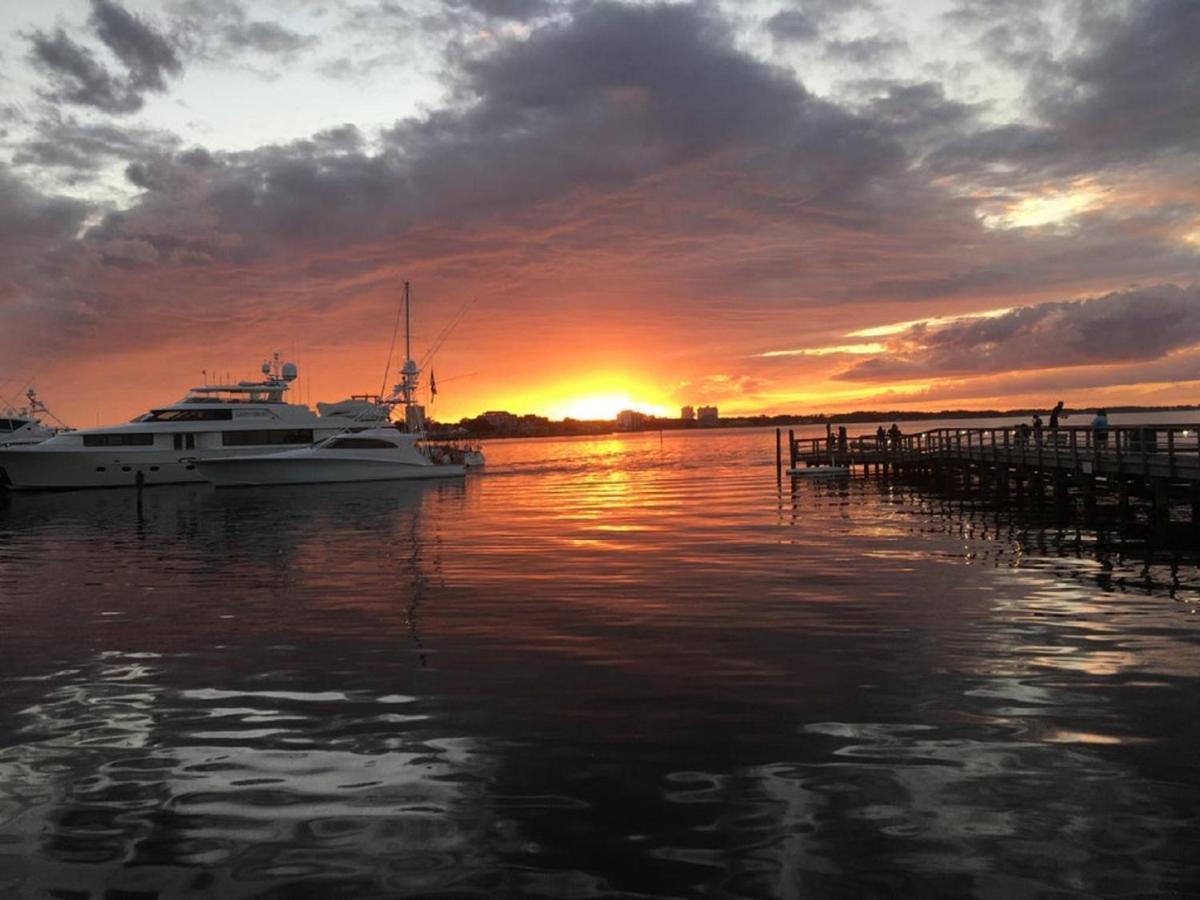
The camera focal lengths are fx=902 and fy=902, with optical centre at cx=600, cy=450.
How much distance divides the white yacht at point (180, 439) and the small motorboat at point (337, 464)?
183 centimetres

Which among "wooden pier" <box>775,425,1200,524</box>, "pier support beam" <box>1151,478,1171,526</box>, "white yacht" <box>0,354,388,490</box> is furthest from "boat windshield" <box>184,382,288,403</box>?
"pier support beam" <box>1151,478,1171,526</box>

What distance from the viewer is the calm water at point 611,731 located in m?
5.37

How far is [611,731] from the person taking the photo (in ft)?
25.5

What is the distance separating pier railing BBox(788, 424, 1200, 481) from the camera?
22250 millimetres

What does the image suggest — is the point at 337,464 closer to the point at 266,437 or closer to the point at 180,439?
the point at 266,437

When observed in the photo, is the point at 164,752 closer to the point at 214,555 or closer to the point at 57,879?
the point at 57,879

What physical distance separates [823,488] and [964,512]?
12135mm

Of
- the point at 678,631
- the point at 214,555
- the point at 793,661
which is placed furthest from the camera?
the point at 214,555

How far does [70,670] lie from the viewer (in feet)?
33.9

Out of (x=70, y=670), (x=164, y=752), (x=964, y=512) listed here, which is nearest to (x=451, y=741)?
(x=164, y=752)

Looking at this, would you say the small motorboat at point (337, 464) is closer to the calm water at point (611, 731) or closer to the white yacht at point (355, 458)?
the white yacht at point (355, 458)

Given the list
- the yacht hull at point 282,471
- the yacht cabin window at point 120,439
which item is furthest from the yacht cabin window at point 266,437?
the yacht cabin window at point 120,439

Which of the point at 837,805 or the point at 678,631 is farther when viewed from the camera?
the point at 678,631

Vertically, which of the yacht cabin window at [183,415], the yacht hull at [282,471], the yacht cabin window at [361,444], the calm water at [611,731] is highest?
the yacht cabin window at [183,415]
